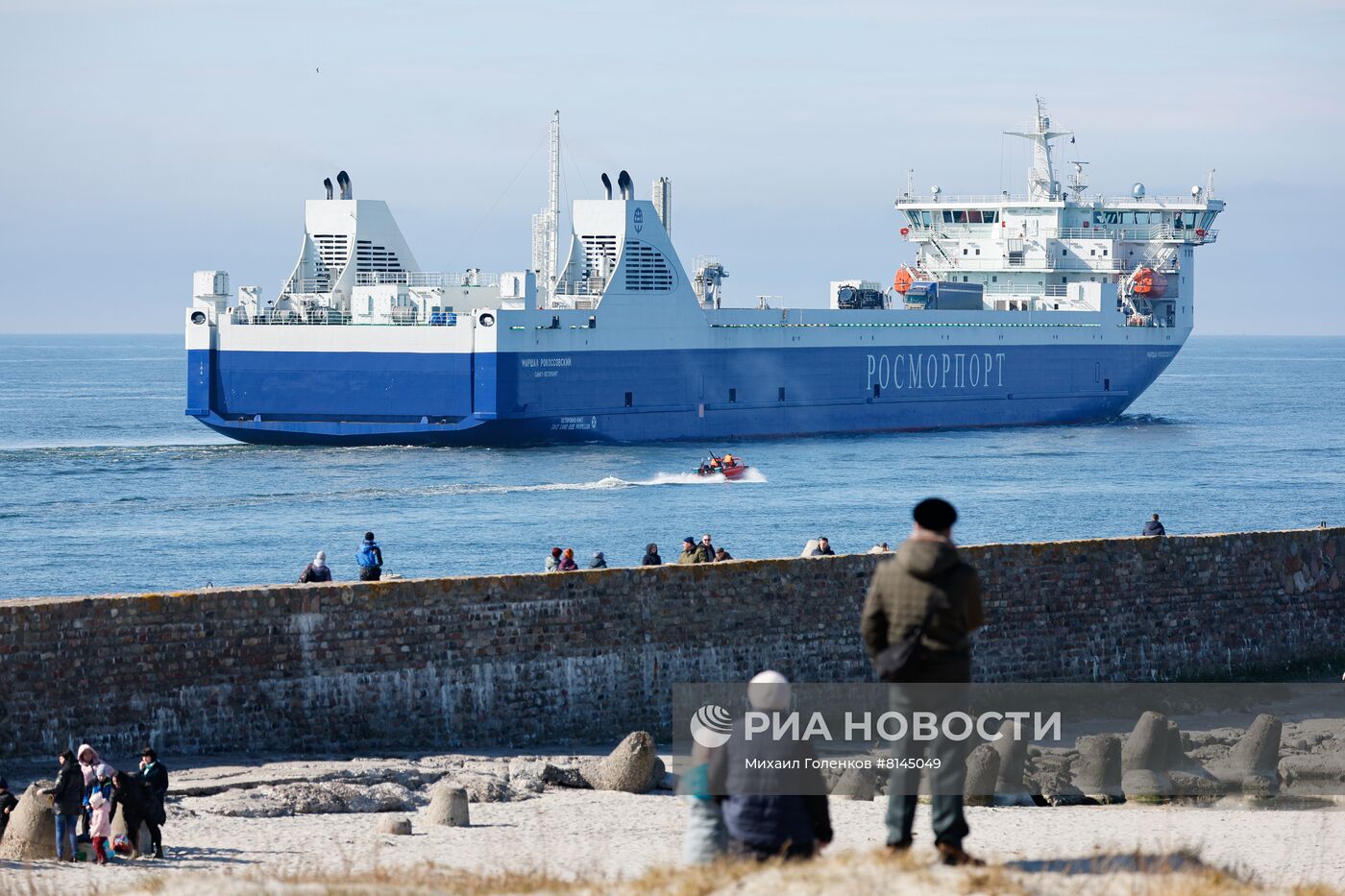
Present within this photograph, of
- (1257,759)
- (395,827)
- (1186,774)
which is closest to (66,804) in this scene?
(395,827)

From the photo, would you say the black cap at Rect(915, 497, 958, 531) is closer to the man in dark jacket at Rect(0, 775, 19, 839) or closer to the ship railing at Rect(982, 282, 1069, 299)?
the man in dark jacket at Rect(0, 775, 19, 839)

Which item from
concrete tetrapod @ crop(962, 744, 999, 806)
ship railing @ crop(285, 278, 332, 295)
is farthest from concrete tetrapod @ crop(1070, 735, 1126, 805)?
ship railing @ crop(285, 278, 332, 295)

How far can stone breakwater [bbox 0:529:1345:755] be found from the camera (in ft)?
43.1

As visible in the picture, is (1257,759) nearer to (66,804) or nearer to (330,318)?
(66,804)

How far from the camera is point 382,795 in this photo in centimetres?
1247

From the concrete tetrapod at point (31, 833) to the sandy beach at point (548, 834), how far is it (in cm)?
11

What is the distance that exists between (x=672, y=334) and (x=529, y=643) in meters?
35.1

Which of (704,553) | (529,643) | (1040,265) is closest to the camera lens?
(529,643)

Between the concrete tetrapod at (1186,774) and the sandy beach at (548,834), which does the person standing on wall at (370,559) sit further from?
the concrete tetrapod at (1186,774)

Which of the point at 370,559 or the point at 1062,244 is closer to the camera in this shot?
the point at 370,559

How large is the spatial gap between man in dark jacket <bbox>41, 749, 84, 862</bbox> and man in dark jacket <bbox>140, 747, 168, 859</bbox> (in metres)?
0.41

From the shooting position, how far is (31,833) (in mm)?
10602

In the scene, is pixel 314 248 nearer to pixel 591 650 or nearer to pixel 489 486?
pixel 489 486

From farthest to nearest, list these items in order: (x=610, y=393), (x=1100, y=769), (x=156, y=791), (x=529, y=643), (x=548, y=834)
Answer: (x=610, y=393), (x=529, y=643), (x=1100, y=769), (x=548, y=834), (x=156, y=791)
